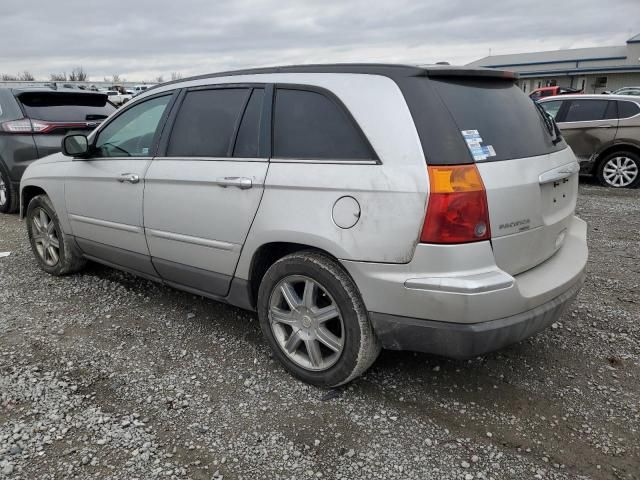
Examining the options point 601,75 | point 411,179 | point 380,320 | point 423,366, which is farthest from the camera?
point 601,75

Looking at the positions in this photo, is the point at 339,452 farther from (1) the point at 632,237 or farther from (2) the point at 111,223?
(1) the point at 632,237

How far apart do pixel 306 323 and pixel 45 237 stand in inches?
127

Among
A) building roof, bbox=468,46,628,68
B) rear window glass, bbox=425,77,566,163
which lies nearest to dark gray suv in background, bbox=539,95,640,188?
rear window glass, bbox=425,77,566,163

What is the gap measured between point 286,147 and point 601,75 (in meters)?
42.8

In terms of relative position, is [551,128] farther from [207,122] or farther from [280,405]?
[280,405]

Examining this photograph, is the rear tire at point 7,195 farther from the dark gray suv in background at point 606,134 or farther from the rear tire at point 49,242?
the dark gray suv in background at point 606,134

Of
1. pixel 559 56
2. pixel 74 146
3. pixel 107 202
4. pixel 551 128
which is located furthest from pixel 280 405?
pixel 559 56

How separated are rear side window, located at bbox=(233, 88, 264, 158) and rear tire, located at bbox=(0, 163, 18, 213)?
18.0ft

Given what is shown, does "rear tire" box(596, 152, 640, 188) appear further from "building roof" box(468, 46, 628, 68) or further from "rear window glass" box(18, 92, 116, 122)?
"building roof" box(468, 46, 628, 68)

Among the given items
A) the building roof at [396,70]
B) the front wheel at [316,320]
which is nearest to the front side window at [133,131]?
the building roof at [396,70]

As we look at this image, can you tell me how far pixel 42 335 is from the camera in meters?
3.69

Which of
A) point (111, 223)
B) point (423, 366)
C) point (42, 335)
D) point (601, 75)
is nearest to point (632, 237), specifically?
point (423, 366)

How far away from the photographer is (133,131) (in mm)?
3926

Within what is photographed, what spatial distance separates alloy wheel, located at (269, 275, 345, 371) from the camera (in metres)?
2.81
